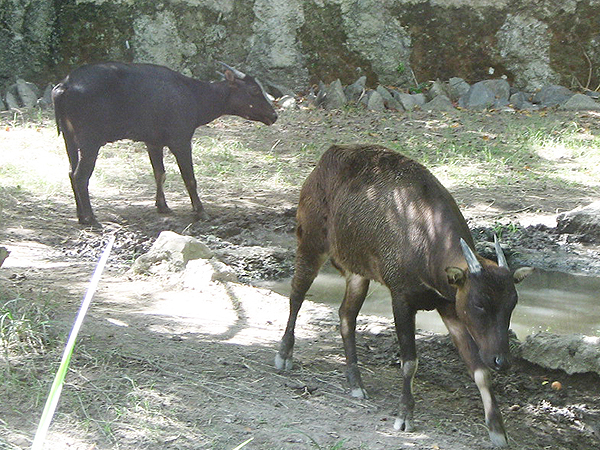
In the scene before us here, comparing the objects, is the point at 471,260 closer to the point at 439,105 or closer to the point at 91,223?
the point at 91,223

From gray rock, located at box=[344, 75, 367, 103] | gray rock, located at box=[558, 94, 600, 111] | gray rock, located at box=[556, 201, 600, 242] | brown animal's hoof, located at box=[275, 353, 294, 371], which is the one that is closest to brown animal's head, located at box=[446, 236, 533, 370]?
brown animal's hoof, located at box=[275, 353, 294, 371]

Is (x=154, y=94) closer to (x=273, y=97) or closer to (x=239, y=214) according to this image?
(x=239, y=214)

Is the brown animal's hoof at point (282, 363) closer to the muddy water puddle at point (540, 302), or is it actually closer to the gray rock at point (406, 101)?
the muddy water puddle at point (540, 302)

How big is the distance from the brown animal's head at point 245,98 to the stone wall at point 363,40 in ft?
13.4

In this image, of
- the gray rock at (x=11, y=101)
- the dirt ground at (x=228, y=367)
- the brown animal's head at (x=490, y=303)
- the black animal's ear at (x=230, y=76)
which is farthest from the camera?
the gray rock at (x=11, y=101)

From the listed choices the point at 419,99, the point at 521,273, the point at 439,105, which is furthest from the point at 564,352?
the point at 419,99

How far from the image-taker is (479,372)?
4543 mm

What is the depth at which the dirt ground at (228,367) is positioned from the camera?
422cm

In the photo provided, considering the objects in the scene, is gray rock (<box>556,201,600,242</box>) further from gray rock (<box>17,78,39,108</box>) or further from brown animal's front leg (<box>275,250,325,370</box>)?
gray rock (<box>17,78,39,108</box>)

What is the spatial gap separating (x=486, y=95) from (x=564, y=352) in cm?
874

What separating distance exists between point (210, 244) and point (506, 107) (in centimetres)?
662

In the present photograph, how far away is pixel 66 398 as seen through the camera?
4.32m

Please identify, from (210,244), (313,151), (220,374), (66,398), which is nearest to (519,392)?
(220,374)

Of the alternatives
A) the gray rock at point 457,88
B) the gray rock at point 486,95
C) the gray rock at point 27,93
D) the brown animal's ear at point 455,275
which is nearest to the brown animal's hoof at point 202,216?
the gray rock at point 27,93
